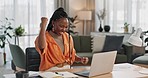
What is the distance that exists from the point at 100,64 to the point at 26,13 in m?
5.51

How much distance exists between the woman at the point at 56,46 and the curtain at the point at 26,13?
4726mm

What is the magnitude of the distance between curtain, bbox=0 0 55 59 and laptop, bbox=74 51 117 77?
523cm

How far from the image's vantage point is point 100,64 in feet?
6.80

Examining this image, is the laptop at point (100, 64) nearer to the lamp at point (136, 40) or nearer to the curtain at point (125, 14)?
the lamp at point (136, 40)

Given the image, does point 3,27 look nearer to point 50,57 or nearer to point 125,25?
point 125,25

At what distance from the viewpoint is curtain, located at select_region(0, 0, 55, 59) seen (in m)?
7.04

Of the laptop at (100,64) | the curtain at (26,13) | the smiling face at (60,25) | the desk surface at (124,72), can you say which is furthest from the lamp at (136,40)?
the laptop at (100,64)

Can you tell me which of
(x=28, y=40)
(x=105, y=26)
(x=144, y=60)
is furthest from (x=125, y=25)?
(x=28, y=40)

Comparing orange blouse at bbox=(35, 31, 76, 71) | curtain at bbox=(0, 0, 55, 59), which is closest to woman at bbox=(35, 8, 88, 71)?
orange blouse at bbox=(35, 31, 76, 71)

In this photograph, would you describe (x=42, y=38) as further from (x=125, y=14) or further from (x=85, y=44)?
(x=125, y=14)

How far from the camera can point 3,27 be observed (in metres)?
6.88

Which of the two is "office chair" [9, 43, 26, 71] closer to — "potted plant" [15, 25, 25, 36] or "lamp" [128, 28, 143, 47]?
"potted plant" [15, 25, 25, 36]

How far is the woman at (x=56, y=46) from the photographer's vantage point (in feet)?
7.98

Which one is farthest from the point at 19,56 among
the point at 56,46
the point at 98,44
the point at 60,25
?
the point at 60,25
